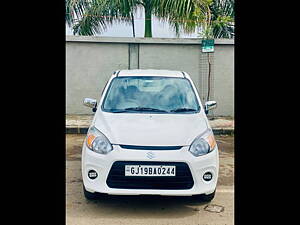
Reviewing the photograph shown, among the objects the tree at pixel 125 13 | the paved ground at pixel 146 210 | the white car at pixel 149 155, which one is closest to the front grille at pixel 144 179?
the white car at pixel 149 155

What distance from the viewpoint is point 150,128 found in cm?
370

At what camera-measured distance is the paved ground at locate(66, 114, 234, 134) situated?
8.05 m

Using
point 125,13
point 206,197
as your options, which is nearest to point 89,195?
point 206,197

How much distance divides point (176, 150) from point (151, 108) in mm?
921

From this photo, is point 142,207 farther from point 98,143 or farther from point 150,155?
point 98,143

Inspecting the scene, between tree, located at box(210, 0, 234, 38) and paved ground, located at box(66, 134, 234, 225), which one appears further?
tree, located at box(210, 0, 234, 38)

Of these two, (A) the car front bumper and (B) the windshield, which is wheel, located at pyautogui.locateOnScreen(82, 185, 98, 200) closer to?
(A) the car front bumper

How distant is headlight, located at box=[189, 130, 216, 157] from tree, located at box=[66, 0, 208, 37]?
22.5 ft

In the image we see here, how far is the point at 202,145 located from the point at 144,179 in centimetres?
76

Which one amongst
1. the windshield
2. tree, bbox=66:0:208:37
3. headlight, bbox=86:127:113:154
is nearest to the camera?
headlight, bbox=86:127:113:154

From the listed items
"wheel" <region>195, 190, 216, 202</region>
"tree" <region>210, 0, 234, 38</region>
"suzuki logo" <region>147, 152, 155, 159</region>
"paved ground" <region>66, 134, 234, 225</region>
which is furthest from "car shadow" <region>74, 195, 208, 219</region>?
"tree" <region>210, 0, 234, 38</region>
